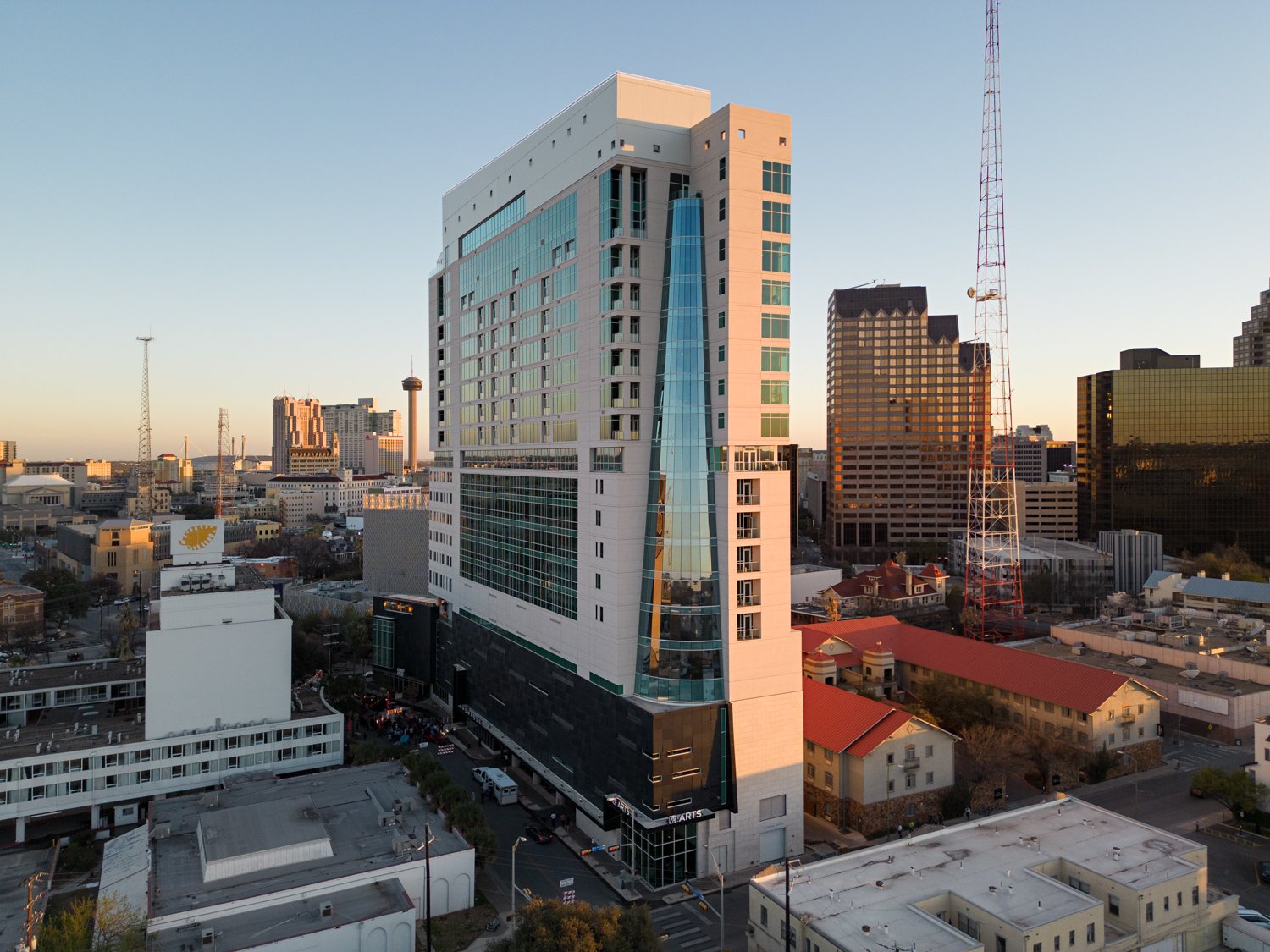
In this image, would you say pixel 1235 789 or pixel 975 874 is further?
pixel 1235 789

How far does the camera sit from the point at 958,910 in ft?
125

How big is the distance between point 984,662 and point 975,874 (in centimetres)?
4245

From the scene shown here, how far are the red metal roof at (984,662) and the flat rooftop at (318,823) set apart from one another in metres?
46.8

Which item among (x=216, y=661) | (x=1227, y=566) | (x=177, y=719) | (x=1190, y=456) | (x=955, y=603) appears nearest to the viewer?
(x=177, y=719)

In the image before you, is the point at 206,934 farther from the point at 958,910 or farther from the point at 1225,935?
the point at 1225,935

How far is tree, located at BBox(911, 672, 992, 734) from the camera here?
69.4 metres

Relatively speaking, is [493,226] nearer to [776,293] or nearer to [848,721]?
[776,293]

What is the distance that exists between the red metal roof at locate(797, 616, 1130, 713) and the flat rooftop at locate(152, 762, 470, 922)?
46.8 meters

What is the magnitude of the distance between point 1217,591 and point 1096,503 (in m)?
79.8

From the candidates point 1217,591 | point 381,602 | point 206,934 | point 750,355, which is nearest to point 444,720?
point 381,602

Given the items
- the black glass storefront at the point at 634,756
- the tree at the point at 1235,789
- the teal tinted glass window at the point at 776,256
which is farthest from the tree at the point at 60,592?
the tree at the point at 1235,789

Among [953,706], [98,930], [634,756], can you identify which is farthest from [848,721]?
[98,930]

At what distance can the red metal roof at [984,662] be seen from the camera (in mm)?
69250

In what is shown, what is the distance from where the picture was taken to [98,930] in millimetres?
36875
